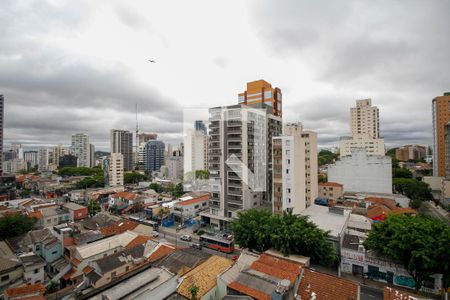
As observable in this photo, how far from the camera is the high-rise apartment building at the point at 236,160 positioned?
29.5 m

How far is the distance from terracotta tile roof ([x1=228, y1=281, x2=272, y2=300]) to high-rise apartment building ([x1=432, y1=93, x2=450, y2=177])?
6808 cm

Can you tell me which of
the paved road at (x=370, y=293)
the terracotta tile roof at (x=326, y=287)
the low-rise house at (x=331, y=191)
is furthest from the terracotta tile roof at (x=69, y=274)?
the low-rise house at (x=331, y=191)

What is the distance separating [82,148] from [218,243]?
11331 centimetres

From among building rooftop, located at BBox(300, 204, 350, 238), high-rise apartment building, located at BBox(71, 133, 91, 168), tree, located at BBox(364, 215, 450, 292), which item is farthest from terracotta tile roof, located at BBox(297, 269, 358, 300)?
high-rise apartment building, located at BBox(71, 133, 91, 168)

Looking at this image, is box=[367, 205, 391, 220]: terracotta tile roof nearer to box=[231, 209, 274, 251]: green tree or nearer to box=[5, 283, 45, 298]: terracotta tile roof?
box=[231, 209, 274, 251]: green tree

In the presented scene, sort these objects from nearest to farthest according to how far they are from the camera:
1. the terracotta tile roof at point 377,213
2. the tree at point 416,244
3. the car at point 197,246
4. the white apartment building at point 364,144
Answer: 1. the tree at point 416,244
2. the car at point 197,246
3. the terracotta tile roof at point 377,213
4. the white apartment building at point 364,144

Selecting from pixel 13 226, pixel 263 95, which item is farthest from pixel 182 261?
pixel 263 95

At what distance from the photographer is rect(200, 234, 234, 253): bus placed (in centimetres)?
2278

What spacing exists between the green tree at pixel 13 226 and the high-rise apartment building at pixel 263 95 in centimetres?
3341

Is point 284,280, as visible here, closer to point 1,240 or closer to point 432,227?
point 432,227

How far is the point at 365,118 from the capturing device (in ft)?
225

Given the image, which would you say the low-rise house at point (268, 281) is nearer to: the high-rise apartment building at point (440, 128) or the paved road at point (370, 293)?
the paved road at point (370, 293)

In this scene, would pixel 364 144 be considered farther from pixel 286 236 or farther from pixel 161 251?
pixel 161 251

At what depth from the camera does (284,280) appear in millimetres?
10789
